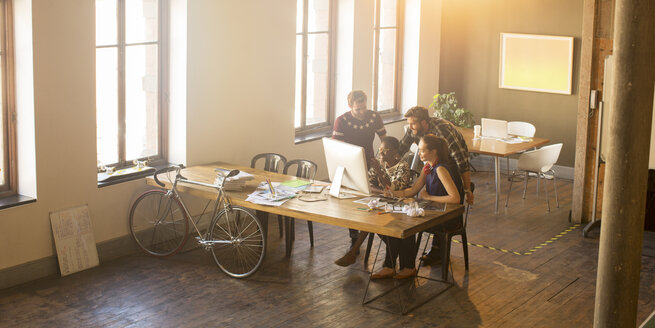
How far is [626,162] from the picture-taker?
14.3 ft

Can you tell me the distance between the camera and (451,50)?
38.7 feet

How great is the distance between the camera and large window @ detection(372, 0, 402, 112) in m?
10.9

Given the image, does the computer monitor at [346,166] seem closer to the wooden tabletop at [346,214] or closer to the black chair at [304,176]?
the wooden tabletop at [346,214]

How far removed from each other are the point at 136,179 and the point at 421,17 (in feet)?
18.0

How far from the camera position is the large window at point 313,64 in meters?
9.39

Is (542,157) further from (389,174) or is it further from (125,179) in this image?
(125,179)

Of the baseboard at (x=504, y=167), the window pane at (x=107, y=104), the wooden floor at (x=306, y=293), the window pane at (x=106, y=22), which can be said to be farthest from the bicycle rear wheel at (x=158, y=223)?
the baseboard at (x=504, y=167)

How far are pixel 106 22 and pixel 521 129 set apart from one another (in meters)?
5.61

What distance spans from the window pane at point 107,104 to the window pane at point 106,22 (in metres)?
0.09

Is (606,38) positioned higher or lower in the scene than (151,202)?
higher

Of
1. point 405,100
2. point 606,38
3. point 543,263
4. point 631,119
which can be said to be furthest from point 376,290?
point 405,100

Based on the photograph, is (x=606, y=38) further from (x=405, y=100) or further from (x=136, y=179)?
(x=136, y=179)

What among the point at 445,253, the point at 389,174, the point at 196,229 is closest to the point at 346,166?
the point at 389,174

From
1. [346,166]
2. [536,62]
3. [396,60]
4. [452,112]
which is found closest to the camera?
[346,166]
